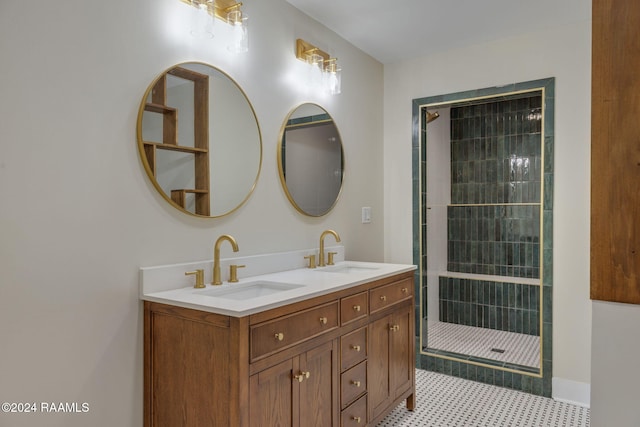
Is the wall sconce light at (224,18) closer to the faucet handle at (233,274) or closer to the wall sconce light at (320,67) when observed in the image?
the wall sconce light at (320,67)

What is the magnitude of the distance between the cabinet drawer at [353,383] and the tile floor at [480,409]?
0.52 metres

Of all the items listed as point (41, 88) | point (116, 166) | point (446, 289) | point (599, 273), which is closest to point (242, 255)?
point (116, 166)

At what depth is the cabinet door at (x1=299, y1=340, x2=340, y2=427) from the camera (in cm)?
176

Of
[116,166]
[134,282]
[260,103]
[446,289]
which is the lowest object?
[446,289]

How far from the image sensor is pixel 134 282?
5.54ft

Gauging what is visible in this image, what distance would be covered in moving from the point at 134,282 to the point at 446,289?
11.0ft

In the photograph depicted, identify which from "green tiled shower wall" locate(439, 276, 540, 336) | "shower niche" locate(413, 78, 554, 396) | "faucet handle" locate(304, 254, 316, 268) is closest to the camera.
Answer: "faucet handle" locate(304, 254, 316, 268)

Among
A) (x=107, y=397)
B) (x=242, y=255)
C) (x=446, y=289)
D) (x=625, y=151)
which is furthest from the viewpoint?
(x=446, y=289)

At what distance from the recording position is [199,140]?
1958 mm

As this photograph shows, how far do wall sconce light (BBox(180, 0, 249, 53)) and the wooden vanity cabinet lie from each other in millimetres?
1233

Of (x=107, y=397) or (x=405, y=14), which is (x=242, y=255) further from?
(x=405, y=14)

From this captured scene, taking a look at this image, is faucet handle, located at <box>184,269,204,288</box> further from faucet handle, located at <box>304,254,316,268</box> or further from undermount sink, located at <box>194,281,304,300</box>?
faucet handle, located at <box>304,254,316,268</box>

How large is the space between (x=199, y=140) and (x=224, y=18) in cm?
61

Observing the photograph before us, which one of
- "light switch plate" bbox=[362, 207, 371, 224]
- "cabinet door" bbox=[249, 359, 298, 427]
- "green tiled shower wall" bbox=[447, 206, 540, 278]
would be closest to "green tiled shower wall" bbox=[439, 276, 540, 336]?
"green tiled shower wall" bbox=[447, 206, 540, 278]
